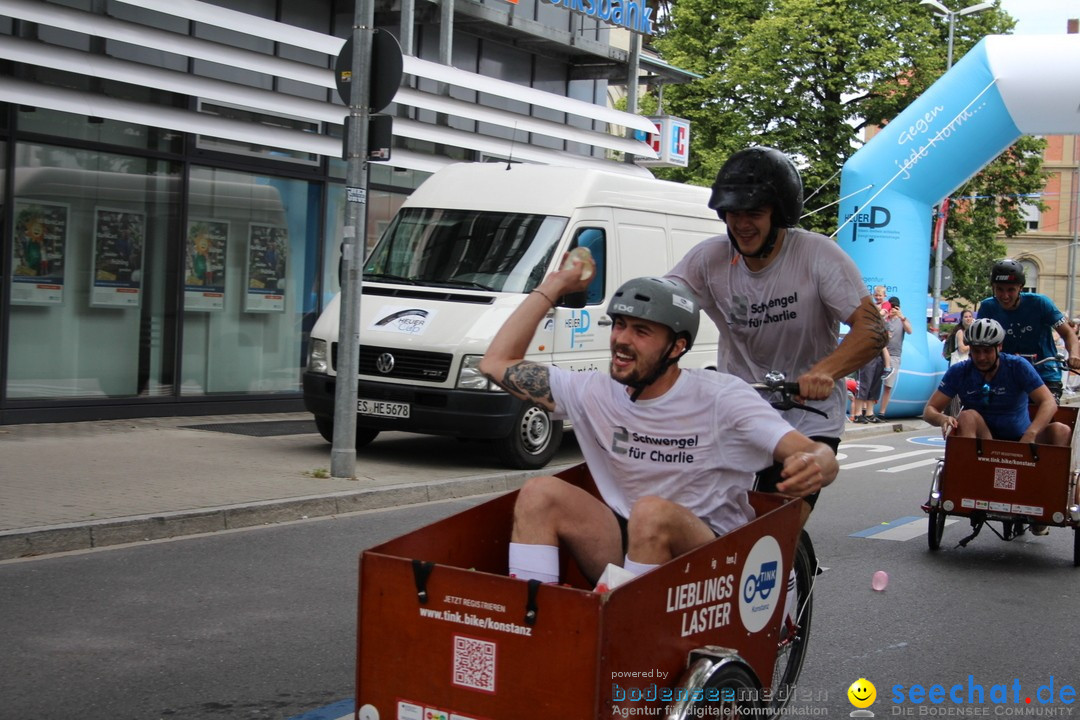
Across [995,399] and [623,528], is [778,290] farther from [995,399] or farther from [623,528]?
[995,399]

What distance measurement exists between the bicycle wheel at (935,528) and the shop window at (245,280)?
891cm

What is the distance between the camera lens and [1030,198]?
42031 mm

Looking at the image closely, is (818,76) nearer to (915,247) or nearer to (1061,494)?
(915,247)

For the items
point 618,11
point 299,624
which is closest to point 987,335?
point 299,624

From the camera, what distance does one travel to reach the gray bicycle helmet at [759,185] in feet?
15.4

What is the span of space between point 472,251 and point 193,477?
3.53 metres

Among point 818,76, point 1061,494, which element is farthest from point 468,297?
point 818,76

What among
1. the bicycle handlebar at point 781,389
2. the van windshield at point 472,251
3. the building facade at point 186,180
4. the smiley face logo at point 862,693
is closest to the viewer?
the bicycle handlebar at point 781,389

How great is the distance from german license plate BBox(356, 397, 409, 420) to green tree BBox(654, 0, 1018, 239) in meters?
26.1

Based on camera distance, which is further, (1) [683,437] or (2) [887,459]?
(2) [887,459]

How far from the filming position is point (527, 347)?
163 inches

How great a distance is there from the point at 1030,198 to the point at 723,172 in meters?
40.5

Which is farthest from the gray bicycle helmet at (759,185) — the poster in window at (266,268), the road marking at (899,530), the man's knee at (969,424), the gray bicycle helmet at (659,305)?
the poster in window at (266,268)

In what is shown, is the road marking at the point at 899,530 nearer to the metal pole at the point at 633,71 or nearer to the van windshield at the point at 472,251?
the van windshield at the point at 472,251
